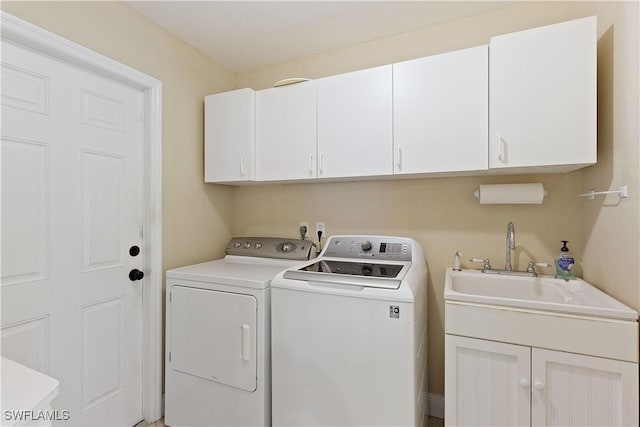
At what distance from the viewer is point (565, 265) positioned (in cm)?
160

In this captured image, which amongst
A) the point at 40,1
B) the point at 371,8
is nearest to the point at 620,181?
the point at 371,8

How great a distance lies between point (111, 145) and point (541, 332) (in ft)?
7.80

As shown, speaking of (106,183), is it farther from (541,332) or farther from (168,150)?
(541,332)

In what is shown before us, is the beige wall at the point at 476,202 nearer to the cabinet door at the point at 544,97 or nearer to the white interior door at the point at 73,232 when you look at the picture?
the cabinet door at the point at 544,97

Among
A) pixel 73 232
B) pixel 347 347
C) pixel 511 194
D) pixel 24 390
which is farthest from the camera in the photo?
pixel 511 194

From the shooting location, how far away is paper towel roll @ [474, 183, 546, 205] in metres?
1.66

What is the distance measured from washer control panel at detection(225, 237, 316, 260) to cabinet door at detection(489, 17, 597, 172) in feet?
4.19

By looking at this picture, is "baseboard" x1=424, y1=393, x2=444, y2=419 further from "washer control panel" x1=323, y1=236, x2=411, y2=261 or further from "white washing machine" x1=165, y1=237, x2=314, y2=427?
"white washing machine" x1=165, y1=237, x2=314, y2=427

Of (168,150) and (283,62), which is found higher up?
(283,62)

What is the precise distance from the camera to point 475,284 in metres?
1.78

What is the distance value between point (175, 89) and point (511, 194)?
2.25m

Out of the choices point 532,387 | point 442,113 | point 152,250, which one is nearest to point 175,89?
point 152,250

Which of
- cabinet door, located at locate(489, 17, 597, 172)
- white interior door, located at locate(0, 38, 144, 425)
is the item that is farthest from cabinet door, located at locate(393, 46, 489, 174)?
white interior door, located at locate(0, 38, 144, 425)

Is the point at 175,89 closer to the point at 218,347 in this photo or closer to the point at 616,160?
the point at 218,347
